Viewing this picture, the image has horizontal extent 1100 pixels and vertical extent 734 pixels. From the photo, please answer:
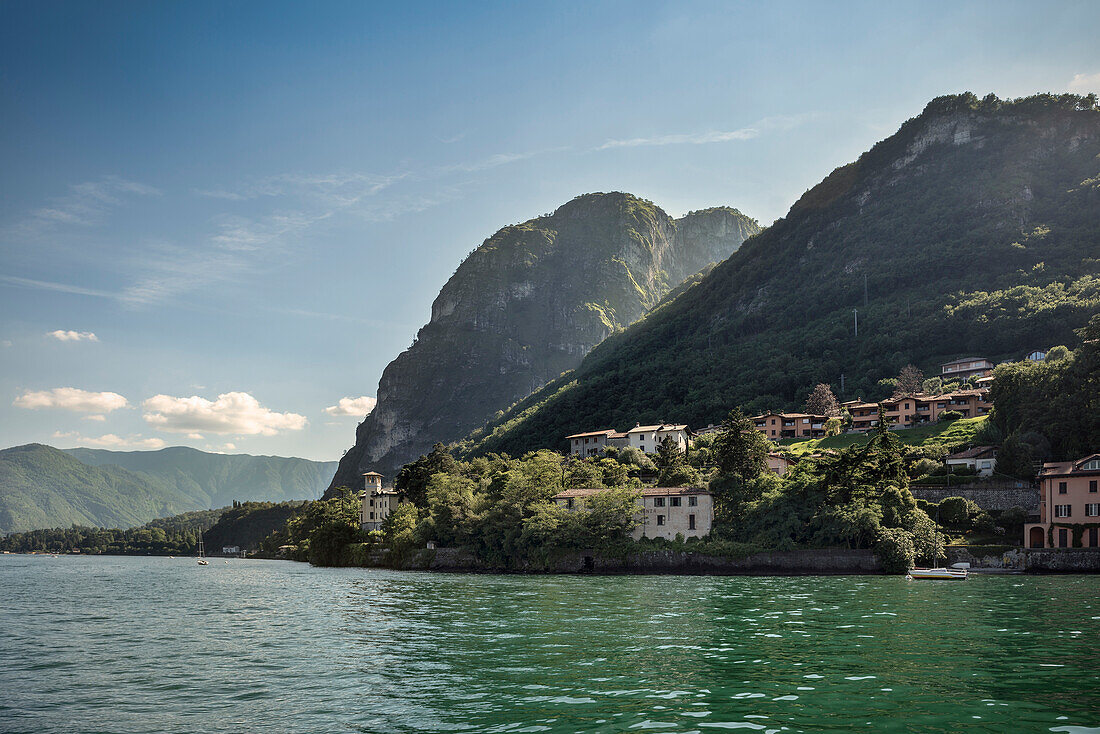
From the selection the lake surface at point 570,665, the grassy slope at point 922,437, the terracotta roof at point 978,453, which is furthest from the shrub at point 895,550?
the grassy slope at point 922,437

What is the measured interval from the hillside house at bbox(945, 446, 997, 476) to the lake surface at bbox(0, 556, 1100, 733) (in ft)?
164

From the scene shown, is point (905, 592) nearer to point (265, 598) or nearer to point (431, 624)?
point (431, 624)

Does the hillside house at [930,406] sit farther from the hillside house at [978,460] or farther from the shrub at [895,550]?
the shrub at [895,550]

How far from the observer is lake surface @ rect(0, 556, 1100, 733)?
764 inches

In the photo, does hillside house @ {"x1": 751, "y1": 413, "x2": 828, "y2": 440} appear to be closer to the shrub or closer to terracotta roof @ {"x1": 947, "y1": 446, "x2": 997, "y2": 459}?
terracotta roof @ {"x1": 947, "y1": 446, "x2": 997, "y2": 459}

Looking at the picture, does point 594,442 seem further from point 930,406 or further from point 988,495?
point 988,495

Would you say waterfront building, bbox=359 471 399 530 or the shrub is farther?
waterfront building, bbox=359 471 399 530

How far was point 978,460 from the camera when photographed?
331 feet

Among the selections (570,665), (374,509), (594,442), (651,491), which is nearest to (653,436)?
(594,442)

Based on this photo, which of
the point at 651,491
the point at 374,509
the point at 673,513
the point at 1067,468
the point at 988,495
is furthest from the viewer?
the point at 374,509

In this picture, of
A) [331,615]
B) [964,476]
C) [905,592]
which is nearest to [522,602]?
[331,615]

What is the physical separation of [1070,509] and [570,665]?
2919 inches

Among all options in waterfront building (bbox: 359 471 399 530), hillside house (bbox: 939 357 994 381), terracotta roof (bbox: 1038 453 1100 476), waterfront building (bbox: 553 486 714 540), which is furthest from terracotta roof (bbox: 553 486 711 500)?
hillside house (bbox: 939 357 994 381)

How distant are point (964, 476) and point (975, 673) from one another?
267ft
